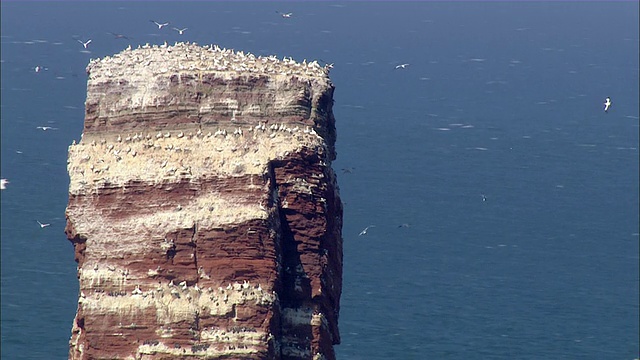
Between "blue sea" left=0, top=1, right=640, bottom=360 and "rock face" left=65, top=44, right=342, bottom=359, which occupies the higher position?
"blue sea" left=0, top=1, right=640, bottom=360

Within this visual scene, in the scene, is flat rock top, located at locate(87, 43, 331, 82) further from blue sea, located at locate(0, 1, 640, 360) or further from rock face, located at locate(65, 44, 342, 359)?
blue sea, located at locate(0, 1, 640, 360)

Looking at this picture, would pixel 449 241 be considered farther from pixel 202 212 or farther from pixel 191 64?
pixel 202 212

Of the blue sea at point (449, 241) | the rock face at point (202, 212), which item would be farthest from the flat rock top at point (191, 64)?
the blue sea at point (449, 241)

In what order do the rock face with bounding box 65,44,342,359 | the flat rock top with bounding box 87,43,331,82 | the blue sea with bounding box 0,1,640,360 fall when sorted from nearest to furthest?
1. the rock face with bounding box 65,44,342,359
2. the flat rock top with bounding box 87,43,331,82
3. the blue sea with bounding box 0,1,640,360

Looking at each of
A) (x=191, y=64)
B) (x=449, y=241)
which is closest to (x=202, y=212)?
(x=191, y=64)

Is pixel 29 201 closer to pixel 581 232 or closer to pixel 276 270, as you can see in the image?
pixel 581 232

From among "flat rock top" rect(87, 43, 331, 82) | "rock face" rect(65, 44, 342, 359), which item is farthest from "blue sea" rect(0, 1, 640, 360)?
"rock face" rect(65, 44, 342, 359)

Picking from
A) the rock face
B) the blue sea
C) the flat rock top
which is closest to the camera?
the rock face
